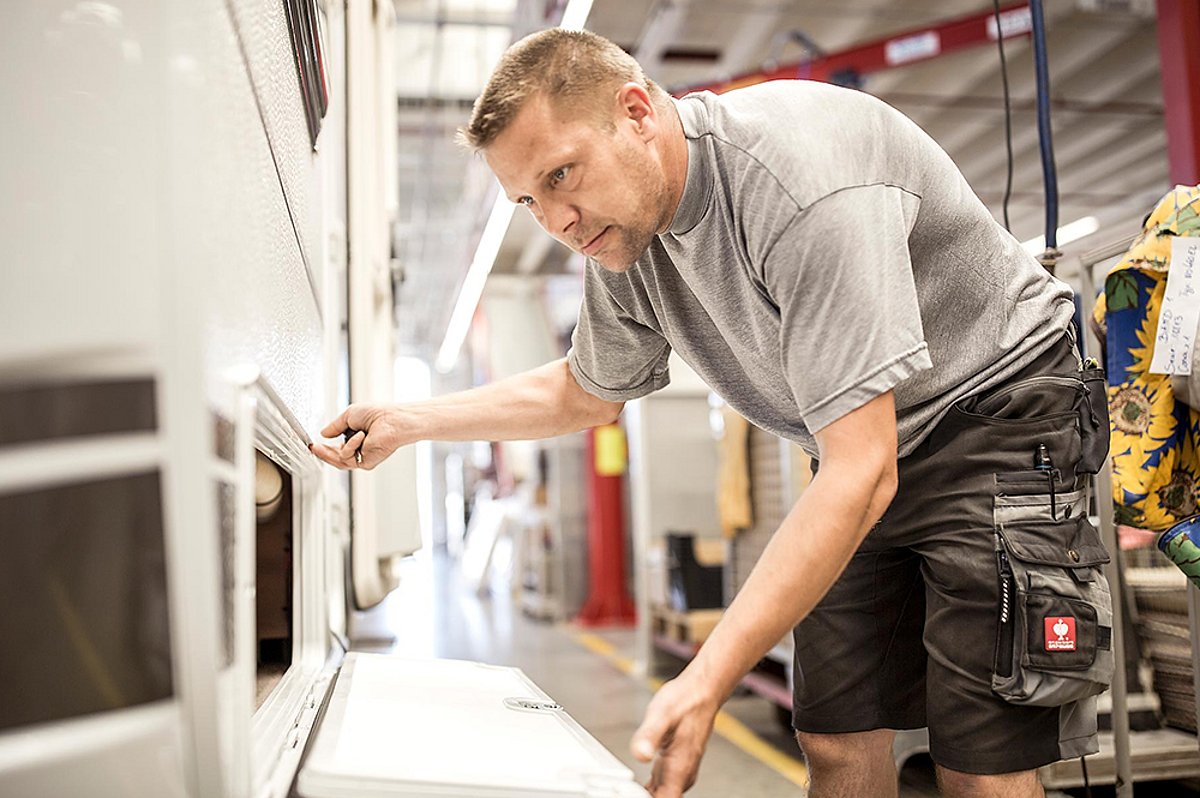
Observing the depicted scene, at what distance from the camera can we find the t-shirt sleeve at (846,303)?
121cm

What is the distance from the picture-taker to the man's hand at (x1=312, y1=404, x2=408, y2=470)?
1.76 meters

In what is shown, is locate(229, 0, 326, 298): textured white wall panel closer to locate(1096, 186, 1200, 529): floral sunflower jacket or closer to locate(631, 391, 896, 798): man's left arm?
locate(631, 391, 896, 798): man's left arm

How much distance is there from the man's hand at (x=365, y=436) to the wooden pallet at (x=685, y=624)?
126 inches

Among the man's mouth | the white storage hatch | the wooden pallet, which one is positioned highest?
the man's mouth

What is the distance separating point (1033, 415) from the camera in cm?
153

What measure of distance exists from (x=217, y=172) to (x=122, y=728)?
46cm

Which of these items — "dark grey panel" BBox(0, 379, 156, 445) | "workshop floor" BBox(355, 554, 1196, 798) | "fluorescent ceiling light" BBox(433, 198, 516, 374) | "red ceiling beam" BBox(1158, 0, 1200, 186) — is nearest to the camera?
"dark grey panel" BBox(0, 379, 156, 445)

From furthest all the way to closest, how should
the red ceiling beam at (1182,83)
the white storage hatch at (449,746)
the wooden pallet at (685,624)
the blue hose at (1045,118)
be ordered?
1. the red ceiling beam at (1182,83)
2. the wooden pallet at (685,624)
3. the blue hose at (1045,118)
4. the white storage hatch at (449,746)

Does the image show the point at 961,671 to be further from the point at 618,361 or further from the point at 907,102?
the point at 907,102

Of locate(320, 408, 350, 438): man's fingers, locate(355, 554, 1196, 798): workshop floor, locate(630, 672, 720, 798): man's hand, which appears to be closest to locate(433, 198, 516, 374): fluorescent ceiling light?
locate(355, 554, 1196, 798): workshop floor

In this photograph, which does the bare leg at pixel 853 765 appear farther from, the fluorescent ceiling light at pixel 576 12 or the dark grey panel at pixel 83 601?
the fluorescent ceiling light at pixel 576 12

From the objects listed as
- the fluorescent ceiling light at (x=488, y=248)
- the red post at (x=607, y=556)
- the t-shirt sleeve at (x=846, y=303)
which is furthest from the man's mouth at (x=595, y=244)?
the red post at (x=607, y=556)

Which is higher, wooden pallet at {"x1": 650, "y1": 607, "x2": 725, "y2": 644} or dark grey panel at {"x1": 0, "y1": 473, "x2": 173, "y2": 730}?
dark grey panel at {"x1": 0, "y1": 473, "x2": 173, "y2": 730}

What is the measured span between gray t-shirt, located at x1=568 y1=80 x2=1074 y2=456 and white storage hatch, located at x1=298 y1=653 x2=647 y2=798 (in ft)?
1.58
